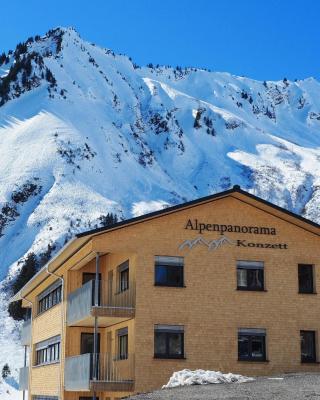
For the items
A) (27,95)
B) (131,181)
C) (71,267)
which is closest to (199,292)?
(71,267)

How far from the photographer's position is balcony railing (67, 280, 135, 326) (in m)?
28.7

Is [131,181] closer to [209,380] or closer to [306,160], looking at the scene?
[306,160]

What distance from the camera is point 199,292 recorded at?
2986 centimetres

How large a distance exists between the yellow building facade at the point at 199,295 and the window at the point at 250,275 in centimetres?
4

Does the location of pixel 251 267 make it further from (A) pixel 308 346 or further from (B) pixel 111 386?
(B) pixel 111 386

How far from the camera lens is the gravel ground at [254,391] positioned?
20.0 meters

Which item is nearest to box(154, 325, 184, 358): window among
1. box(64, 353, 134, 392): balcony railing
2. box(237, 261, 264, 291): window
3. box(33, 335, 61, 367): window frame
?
box(64, 353, 134, 392): balcony railing

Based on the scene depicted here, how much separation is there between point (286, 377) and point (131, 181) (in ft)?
419

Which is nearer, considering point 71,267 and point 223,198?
point 223,198

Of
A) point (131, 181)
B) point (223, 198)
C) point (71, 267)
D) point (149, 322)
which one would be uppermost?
point (131, 181)

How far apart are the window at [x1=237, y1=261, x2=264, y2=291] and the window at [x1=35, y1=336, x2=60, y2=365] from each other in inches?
379

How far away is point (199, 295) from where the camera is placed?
29.8 meters

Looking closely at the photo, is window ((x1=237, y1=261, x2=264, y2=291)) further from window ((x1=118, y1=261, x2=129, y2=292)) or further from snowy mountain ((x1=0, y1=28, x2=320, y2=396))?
snowy mountain ((x1=0, y1=28, x2=320, y2=396))

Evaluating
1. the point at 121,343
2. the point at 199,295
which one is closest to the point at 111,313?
the point at 121,343
